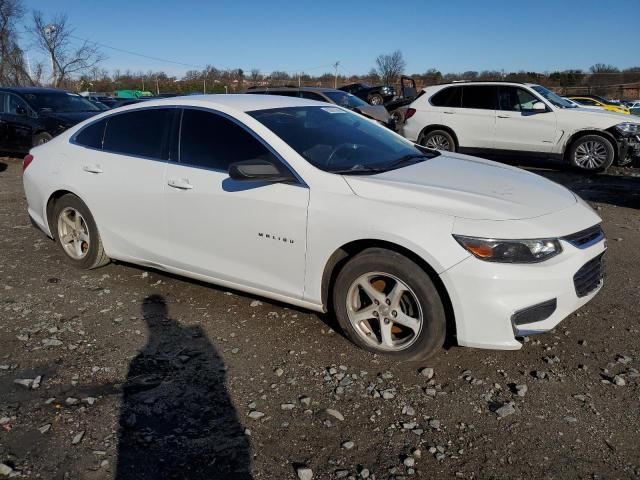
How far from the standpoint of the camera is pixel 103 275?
4.98 metres

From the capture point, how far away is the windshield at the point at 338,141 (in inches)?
148

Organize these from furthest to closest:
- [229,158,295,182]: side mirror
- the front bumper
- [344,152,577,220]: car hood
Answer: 1. [229,158,295,182]: side mirror
2. [344,152,577,220]: car hood
3. the front bumper

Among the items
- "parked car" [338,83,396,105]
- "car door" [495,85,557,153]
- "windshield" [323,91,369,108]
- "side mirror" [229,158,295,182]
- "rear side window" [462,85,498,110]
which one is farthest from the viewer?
"parked car" [338,83,396,105]

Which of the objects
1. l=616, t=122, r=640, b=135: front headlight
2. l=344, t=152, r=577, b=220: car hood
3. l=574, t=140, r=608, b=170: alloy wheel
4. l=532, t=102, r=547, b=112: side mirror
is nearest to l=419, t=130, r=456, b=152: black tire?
l=532, t=102, r=547, b=112: side mirror

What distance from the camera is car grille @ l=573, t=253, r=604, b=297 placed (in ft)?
10.6

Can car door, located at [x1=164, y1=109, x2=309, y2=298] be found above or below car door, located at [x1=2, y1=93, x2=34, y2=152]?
below

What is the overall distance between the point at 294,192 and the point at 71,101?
34.5 ft

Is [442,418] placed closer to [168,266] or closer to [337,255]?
[337,255]

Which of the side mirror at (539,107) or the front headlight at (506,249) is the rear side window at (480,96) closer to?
→ the side mirror at (539,107)

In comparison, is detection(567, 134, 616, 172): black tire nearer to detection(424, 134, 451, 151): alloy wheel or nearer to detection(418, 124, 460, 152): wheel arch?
detection(418, 124, 460, 152): wheel arch

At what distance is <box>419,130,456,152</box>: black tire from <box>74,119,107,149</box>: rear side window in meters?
7.77

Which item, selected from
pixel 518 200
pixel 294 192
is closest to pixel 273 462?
pixel 294 192

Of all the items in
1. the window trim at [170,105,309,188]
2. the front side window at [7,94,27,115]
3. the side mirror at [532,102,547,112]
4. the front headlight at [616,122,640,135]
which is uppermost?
the front side window at [7,94,27,115]

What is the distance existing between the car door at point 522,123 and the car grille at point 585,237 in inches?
288
